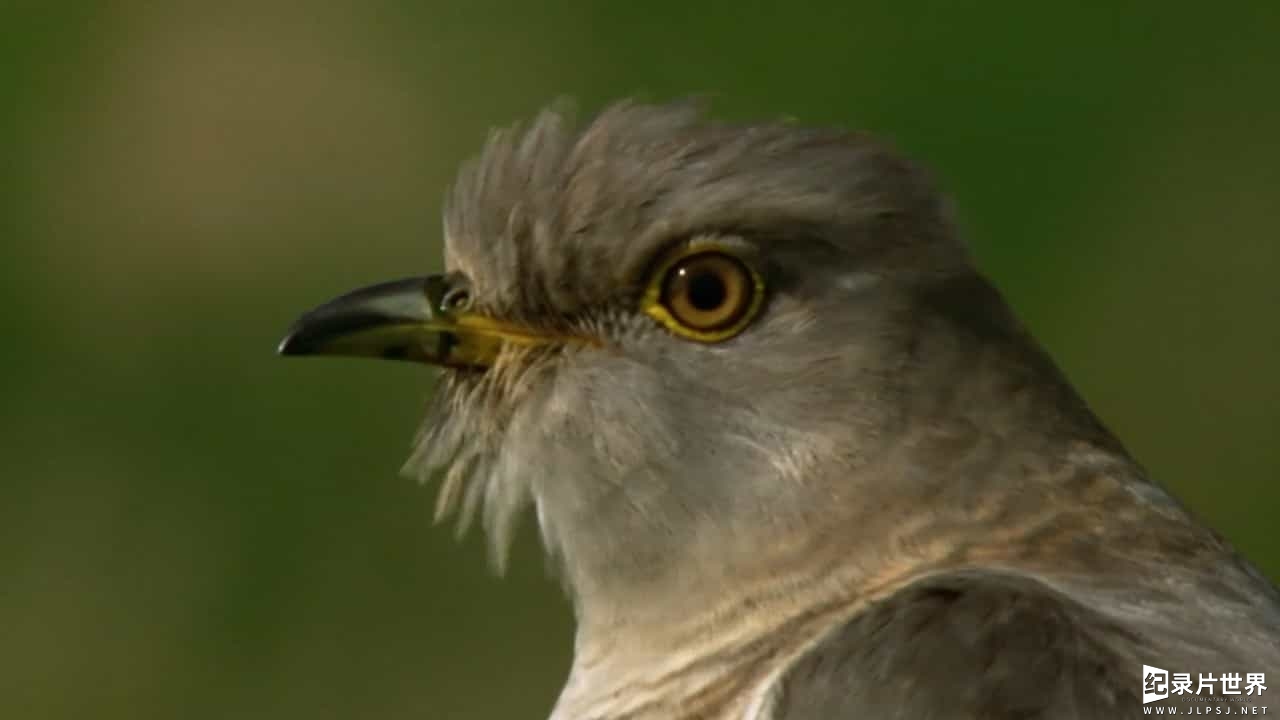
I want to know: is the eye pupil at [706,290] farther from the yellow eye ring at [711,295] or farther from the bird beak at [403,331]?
the bird beak at [403,331]

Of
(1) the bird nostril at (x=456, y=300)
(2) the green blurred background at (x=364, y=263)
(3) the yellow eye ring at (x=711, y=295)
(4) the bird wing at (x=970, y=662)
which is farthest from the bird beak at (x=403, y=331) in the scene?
(2) the green blurred background at (x=364, y=263)

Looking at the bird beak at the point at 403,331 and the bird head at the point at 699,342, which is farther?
the bird beak at the point at 403,331

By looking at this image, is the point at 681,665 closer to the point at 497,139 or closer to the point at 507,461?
the point at 507,461

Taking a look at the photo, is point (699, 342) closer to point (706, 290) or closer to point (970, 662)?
point (706, 290)

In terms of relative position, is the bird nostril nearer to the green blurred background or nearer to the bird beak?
the bird beak

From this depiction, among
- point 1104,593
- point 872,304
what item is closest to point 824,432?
point 872,304

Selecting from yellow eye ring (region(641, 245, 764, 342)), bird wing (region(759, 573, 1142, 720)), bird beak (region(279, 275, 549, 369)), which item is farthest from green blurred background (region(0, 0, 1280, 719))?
bird wing (region(759, 573, 1142, 720))
